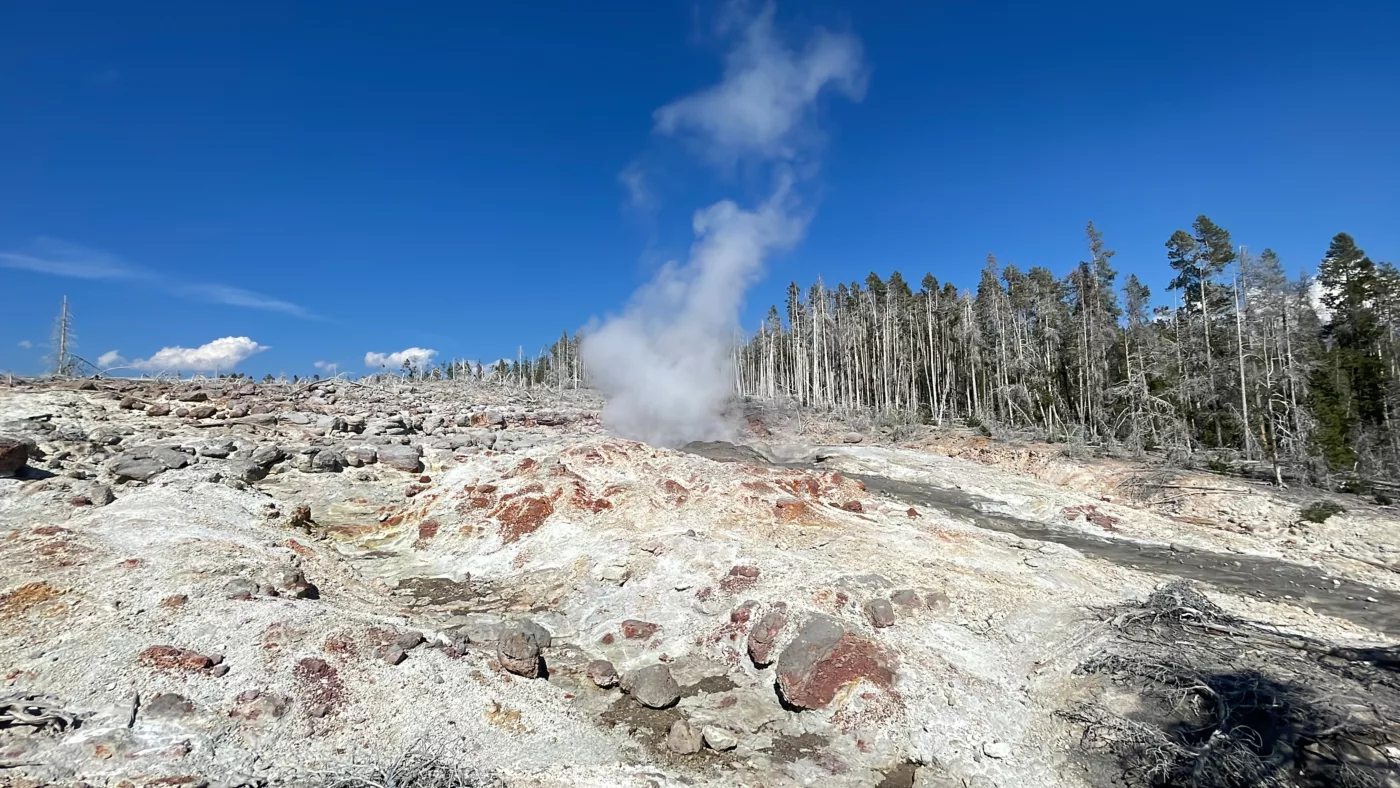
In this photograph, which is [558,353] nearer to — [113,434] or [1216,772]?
[113,434]

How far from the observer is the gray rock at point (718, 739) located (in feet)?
24.2

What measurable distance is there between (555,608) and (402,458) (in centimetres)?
1057

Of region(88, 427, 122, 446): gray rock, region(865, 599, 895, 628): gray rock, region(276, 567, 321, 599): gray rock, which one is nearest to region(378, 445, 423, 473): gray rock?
region(88, 427, 122, 446): gray rock

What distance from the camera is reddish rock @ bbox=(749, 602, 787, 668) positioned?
364 inches

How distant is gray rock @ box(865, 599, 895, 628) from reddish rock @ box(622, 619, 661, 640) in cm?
364

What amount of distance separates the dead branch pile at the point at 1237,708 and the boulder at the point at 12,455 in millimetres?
20097

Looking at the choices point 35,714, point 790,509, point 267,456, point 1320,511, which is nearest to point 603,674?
point 35,714

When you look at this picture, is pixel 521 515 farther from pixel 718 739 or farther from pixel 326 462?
pixel 718 739

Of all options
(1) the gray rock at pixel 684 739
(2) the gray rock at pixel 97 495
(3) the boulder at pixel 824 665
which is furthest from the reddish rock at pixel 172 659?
(3) the boulder at pixel 824 665

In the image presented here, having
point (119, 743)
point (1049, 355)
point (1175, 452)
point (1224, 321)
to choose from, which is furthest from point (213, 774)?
point (1049, 355)

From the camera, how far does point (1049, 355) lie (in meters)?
42.2

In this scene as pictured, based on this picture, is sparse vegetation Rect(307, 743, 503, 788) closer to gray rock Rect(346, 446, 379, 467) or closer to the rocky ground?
the rocky ground

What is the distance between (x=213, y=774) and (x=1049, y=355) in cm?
4745

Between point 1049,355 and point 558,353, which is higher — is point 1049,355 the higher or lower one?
the lower one
